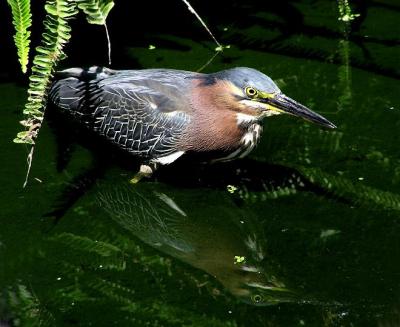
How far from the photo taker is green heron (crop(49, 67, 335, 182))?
19.6ft

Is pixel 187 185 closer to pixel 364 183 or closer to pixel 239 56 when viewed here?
pixel 364 183

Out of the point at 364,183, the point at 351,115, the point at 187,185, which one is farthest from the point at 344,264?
the point at 351,115

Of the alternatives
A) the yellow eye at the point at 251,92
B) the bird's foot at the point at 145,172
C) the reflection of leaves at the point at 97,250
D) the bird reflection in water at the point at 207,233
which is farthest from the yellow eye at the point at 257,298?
the bird's foot at the point at 145,172

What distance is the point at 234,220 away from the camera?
5922 millimetres

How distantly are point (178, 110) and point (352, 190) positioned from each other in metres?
1.35

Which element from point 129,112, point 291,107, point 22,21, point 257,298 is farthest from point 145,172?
point 22,21

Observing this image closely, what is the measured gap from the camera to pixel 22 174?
246 inches

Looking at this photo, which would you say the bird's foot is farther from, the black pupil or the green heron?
the black pupil

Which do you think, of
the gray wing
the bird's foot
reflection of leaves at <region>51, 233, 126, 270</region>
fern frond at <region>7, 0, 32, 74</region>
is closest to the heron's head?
the gray wing

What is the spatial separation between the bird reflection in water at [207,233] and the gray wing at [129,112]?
13.2 inches

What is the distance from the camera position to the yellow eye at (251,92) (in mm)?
5914

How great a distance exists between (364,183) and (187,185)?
1.26m

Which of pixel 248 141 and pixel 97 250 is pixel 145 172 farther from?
pixel 97 250

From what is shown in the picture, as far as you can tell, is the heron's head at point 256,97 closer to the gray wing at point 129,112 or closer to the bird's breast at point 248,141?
the bird's breast at point 248,141
